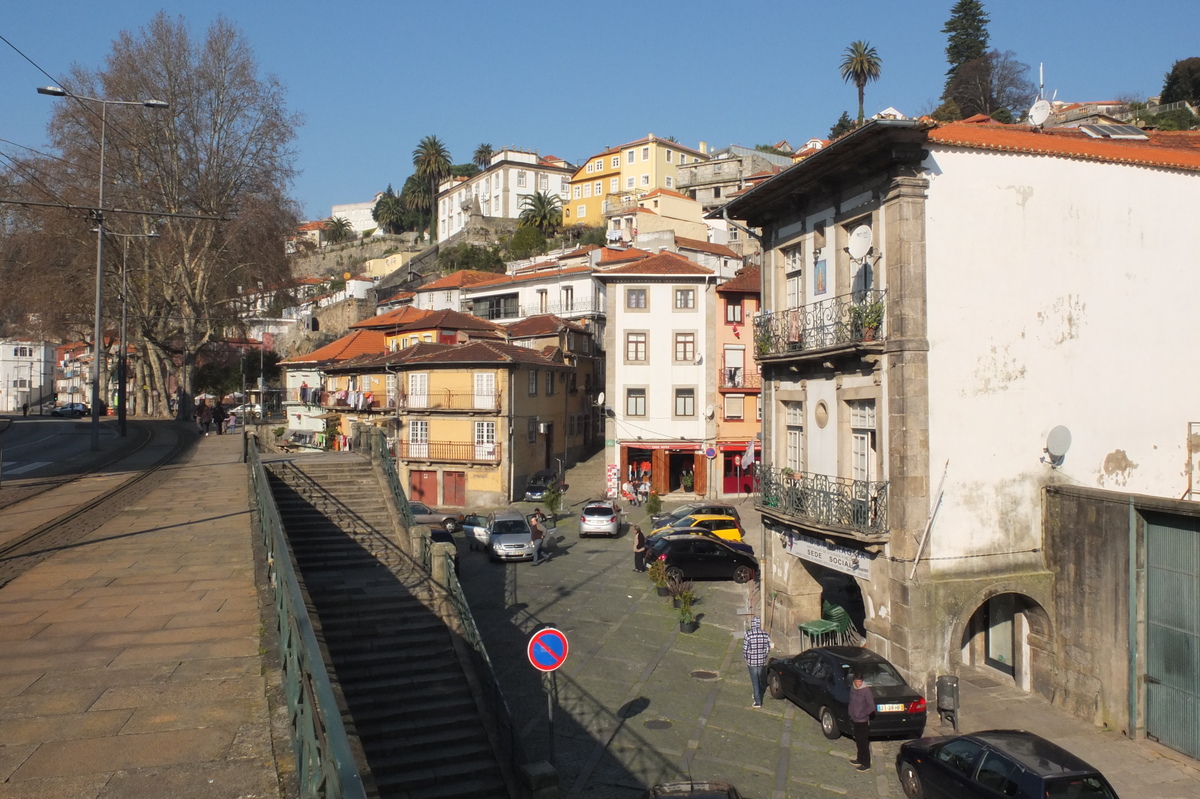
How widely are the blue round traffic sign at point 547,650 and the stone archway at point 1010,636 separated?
8249 millimetres

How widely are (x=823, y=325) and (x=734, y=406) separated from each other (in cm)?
2767

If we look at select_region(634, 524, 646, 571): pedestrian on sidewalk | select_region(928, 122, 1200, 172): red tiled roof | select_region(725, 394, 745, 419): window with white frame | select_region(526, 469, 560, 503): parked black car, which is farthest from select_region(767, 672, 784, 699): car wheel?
select_region(725, 394, 745, 419): window with white frame

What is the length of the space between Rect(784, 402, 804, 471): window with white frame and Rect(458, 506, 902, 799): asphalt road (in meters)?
4.73

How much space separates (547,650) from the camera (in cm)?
1251

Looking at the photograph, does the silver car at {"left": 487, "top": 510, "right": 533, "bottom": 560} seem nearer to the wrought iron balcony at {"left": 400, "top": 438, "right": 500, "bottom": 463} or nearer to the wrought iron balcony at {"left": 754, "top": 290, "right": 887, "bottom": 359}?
the wrought iron balcony at {"left": 754, "top": 290, "right": 887, "bottom": 359}

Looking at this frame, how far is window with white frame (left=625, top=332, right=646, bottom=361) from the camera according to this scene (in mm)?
45906

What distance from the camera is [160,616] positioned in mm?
9727

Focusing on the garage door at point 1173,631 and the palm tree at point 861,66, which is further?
the palm tree at point 861,66

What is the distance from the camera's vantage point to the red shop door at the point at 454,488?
4341cm

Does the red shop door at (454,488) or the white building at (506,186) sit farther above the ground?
the white building at (506,186)

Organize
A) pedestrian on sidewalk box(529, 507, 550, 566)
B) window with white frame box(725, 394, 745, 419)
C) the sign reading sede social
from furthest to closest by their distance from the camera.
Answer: window with white frame box(725, 394, 745, 419), pedestrian on sidewalk box(529, 507, 550, 566), the sign reading sede social

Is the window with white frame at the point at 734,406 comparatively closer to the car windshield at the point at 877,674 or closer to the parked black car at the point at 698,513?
the parked black car at the point at 698,513

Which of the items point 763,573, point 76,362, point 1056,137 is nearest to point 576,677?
point 763,573

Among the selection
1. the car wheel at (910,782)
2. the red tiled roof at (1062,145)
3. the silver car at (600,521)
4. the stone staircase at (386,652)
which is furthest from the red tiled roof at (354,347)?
the car wheel at (910,782)
